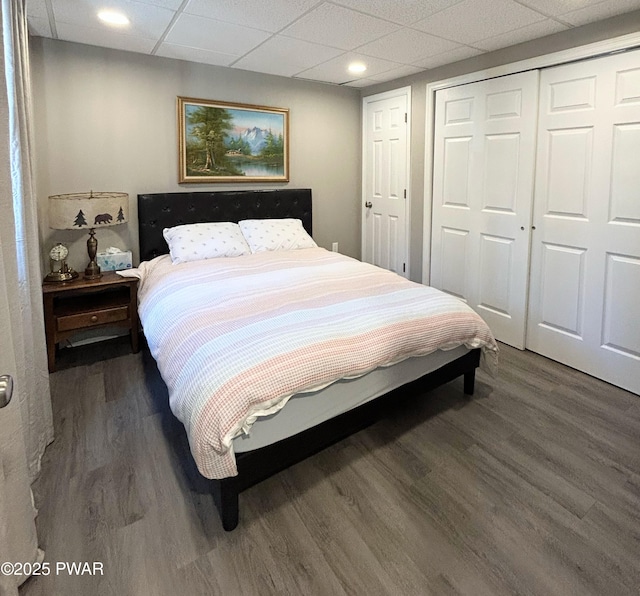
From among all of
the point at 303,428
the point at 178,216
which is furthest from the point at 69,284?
the point at 303,428

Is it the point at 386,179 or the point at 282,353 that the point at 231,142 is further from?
the point at 282,353

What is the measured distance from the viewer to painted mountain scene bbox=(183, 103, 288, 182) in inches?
147

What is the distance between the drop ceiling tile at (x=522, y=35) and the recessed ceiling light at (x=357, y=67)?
96 cm

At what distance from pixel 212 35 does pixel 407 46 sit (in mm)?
1403

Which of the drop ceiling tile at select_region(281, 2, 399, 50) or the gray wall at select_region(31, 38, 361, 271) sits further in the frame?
the gray wall at select_region(31, 38, 361, 271)

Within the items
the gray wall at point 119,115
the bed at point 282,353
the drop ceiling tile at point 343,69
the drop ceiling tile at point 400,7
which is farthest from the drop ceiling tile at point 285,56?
the bed at point 282,353

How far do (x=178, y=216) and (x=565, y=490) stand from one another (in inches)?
130

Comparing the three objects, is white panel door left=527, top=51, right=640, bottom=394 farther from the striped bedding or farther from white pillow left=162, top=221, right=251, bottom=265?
white pillow left=162, top=221, right=251, bottom=265

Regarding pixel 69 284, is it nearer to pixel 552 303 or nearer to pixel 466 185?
pixel 466 185

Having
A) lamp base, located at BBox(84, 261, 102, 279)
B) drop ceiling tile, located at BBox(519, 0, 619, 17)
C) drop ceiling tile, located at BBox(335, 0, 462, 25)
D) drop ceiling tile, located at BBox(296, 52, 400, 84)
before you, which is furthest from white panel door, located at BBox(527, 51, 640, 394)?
lamp base, located at BBox(84, 261, 102, 279)

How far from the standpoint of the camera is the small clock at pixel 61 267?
313 cm

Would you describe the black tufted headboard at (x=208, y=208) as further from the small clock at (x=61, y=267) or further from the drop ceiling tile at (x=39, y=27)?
the drop ceiling tile at (x=39, y=27)

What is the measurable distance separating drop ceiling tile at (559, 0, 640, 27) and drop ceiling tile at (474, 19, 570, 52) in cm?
10

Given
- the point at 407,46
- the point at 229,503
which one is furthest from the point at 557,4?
the point at 229,503
